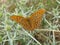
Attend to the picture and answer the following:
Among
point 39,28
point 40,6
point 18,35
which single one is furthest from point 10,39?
point 40,6

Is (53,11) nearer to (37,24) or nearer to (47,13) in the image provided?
(47,13)

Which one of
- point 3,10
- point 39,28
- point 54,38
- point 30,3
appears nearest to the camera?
point 54,38

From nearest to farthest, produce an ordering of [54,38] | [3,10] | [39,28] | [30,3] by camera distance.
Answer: [54,38] → [39,28] → [3,10] → [30,3]

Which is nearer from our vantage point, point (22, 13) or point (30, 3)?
point (22, 13)

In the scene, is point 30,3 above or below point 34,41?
above

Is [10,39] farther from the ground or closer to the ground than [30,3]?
closer to the ground

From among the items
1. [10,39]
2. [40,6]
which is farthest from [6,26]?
[40,6]

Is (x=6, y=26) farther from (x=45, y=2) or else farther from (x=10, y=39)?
(x=45, y=2)

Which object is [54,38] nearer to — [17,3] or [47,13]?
[47,13]
